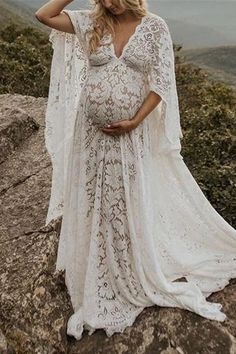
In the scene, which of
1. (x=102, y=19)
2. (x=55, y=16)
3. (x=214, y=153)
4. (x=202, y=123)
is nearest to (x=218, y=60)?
(x=202, y=123)

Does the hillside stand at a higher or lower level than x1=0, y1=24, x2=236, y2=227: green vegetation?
higher

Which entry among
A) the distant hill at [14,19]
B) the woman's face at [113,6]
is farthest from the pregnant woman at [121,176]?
the distant hill at [14,19]

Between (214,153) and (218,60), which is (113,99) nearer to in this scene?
(214,153)

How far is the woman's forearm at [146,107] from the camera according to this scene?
398 cm

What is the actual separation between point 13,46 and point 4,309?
46.4ft

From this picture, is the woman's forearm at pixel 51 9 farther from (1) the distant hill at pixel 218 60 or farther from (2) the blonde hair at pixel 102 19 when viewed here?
(1) the distant hill at pixel 218 60

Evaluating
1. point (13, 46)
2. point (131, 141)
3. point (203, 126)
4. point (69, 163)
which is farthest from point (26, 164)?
point (13, 46)

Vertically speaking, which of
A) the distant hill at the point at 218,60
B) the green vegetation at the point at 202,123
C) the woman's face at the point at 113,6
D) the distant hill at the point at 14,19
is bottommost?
the distant hill at the point at 218,60

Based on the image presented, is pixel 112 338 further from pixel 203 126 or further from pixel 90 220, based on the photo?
pixel 203 126

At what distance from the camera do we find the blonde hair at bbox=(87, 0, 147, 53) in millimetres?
3883

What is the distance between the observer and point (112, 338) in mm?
4039

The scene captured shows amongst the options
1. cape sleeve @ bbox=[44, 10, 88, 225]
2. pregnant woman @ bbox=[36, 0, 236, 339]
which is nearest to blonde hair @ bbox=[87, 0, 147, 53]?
pregnant woman @ bbox=[36, 0, 236, 339]

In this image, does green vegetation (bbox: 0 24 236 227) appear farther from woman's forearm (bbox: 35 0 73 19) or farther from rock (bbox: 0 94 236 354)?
woman's forearm (bbox: 35 0 73 19)

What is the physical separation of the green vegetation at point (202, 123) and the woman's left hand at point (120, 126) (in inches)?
126
